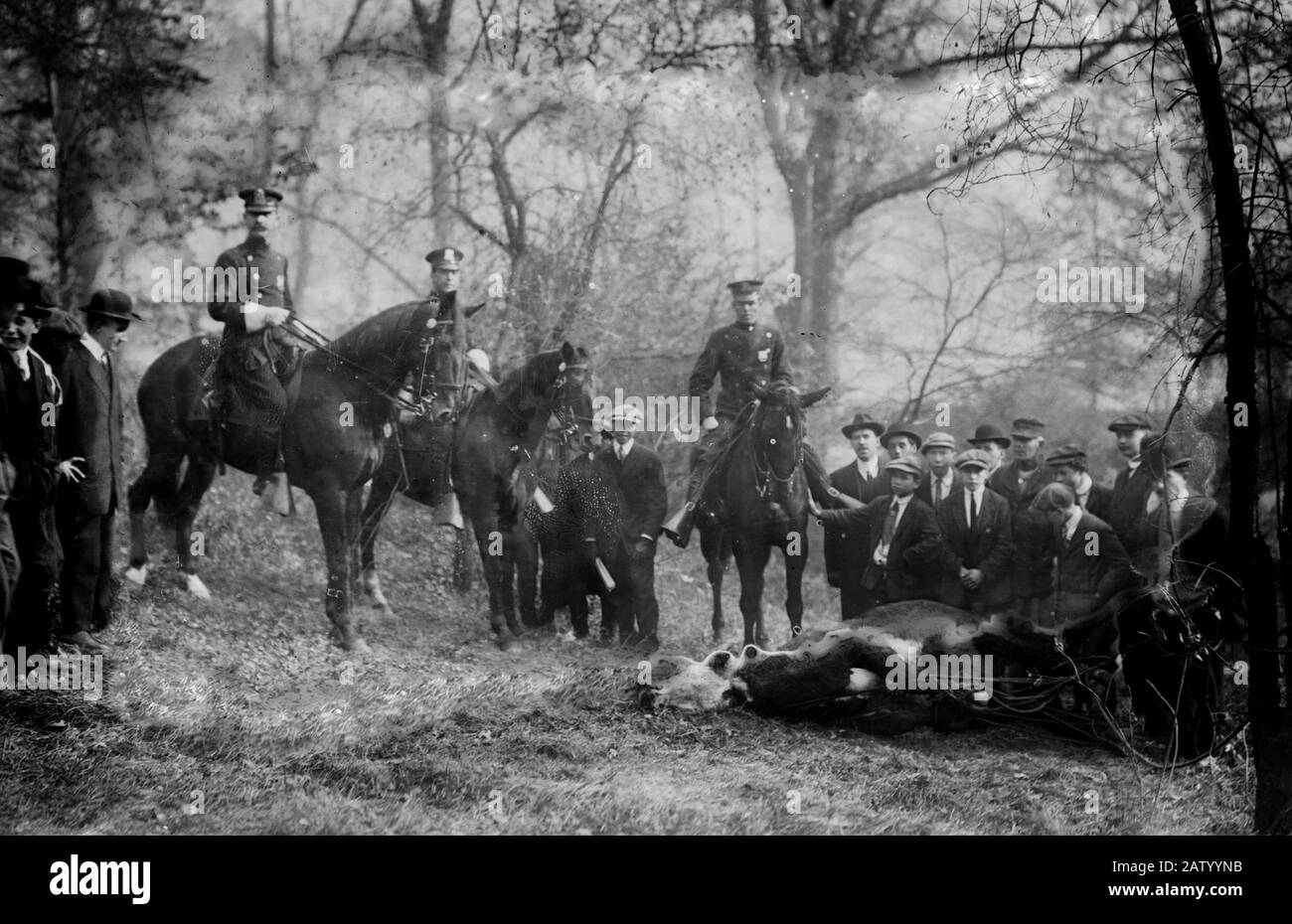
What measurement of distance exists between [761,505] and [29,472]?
420 centimetres

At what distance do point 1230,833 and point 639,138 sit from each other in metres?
5.27

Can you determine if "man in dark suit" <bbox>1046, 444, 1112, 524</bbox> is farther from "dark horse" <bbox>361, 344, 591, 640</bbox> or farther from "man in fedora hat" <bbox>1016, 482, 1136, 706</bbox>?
"dark horse" <bbox>361, 344, 591, 640</bbox>

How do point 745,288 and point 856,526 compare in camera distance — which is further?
point 745,288

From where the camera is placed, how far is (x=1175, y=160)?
27.2 ft

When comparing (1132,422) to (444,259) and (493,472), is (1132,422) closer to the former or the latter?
(493,472)

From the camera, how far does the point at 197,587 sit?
7.98 meters

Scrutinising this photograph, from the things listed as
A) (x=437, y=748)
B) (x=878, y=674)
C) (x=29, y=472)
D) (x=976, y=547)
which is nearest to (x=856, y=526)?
(x=976, y=547)

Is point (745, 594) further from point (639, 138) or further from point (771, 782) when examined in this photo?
point (639, 138)

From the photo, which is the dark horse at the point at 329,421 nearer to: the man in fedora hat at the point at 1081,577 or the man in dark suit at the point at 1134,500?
the man in fedora hat at the point at 1081,577

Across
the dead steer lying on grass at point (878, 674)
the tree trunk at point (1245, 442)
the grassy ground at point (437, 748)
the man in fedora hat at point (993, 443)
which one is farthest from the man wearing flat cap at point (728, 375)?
the tree trunk at point (1245, 442)

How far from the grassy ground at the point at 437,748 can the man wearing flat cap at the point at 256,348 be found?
1.15 feet

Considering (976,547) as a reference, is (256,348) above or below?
above

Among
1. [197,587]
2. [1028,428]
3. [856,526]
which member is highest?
[1028,428]
